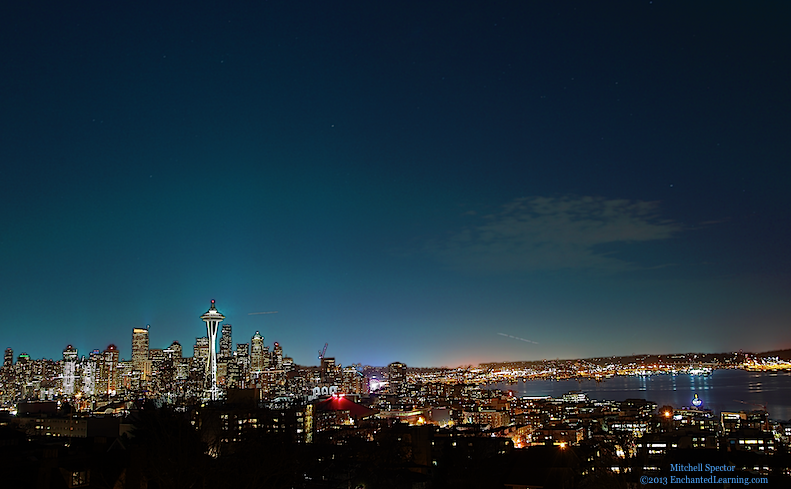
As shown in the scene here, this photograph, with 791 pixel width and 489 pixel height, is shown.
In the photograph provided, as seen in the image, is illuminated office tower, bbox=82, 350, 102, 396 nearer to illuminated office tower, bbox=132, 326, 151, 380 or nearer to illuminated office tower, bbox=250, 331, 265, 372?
illuminated office tower, bbox=132, 326, 151, 380

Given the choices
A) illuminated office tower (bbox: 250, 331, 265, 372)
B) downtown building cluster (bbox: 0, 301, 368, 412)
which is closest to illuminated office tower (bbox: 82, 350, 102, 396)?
downtown building cluster (bbox: 0, 301, 368, 412)

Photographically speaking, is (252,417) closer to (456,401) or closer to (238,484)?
(238,484)

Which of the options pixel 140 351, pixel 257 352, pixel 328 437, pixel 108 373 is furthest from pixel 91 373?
pixel 328 437

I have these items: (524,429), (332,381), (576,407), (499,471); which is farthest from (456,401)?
(499,471)

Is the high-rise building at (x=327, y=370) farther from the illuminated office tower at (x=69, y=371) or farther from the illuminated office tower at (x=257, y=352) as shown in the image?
the illuminated office tower at (x=69, y=371)

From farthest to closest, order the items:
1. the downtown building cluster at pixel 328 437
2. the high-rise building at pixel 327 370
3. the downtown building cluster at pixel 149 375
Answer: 1. the high-rise building at pixel 327 370
2. the downtown building cluster at pixel 149 375
3. the downtown building cluster at pixel 328 437

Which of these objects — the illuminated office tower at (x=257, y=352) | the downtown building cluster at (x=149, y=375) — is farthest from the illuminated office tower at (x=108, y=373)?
the illuminated office tower at (x=257, y=352)
